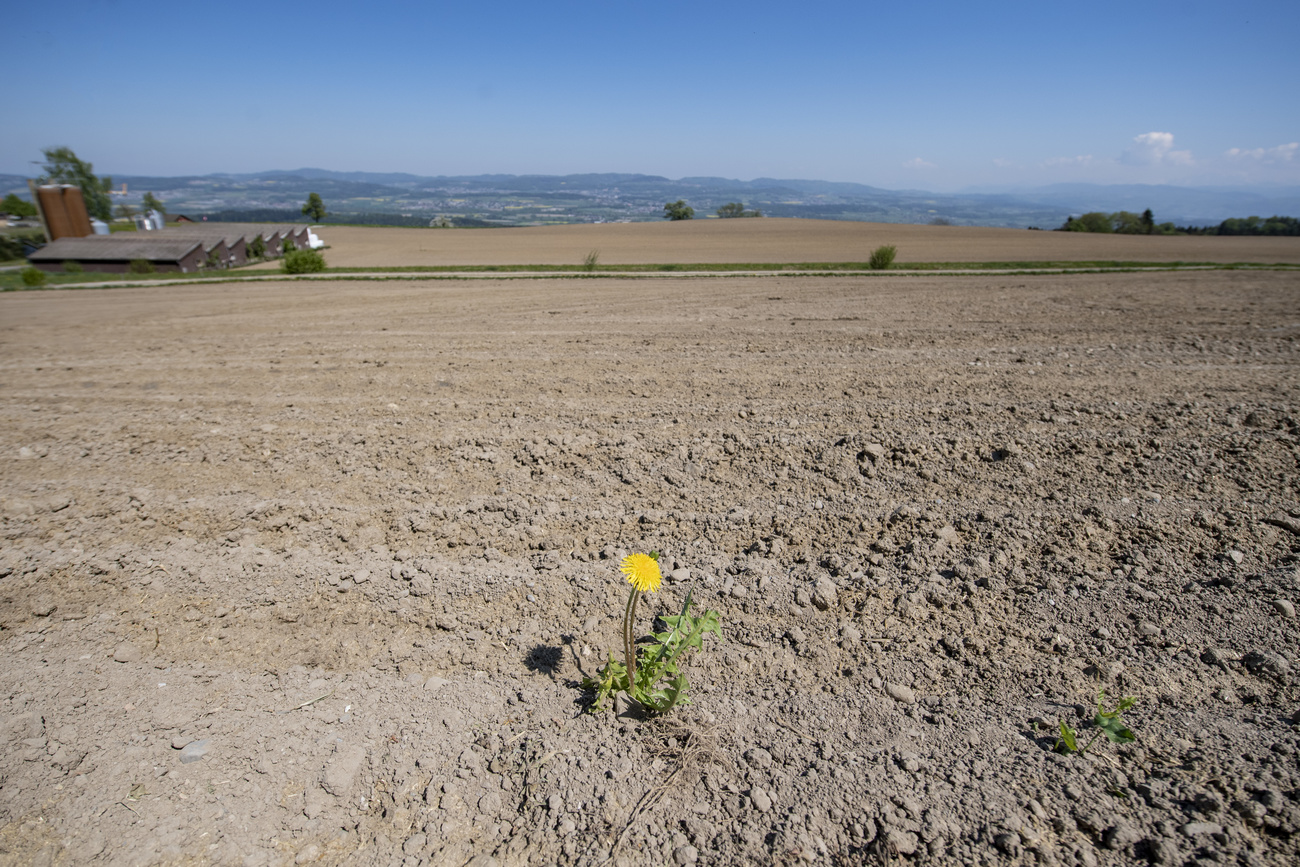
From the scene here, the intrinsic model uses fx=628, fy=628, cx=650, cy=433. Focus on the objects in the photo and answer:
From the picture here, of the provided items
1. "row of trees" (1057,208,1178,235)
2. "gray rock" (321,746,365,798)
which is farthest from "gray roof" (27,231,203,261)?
"row of trees" (1057,208,1178,235)

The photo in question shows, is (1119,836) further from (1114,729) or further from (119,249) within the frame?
(119,249)

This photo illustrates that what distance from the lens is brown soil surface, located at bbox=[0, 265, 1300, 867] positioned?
251cm

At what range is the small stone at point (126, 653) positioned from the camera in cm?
341

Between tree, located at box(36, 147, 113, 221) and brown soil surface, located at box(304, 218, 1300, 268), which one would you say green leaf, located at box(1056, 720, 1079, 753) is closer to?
brown soil surface, located at box(304, 218, 1300, 268)

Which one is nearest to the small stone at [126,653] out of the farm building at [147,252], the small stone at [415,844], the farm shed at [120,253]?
the small stone at [415,844]

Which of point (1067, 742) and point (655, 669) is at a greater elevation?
point (1067, 742)

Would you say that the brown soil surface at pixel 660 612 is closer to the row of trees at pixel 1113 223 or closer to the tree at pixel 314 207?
the row of trees at pixel 1113 223

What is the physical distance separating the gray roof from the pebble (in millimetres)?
52599

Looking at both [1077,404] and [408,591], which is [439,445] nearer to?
[408,591]

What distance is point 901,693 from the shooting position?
311 centimetres

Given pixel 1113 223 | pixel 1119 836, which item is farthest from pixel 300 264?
pixel 1113 223

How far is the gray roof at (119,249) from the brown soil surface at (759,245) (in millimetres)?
9694

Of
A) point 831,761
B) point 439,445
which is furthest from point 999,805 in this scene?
point 439,445

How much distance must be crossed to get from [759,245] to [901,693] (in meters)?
52.0
